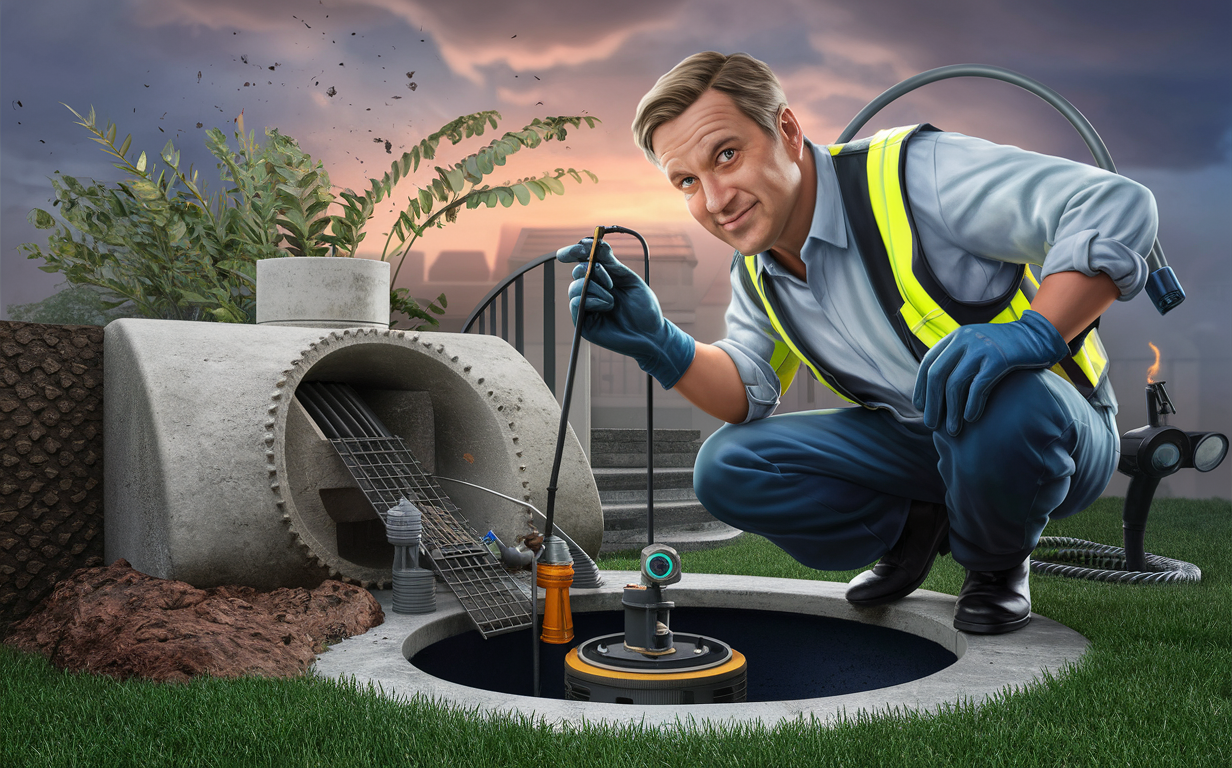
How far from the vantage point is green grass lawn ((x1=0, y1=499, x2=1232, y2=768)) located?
4.83 ft

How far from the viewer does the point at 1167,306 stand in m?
1.99

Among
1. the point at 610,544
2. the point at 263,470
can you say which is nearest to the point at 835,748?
the point at 263,470

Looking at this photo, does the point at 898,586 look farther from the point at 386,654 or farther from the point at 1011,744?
the point at 386,654

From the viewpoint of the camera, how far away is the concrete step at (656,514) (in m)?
5.45

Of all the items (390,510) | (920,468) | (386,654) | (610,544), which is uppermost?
(920,468)

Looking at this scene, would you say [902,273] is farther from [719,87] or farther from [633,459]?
[633,459]

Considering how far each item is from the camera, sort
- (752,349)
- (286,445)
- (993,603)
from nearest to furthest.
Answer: (993,603), (752,349), (286,445)

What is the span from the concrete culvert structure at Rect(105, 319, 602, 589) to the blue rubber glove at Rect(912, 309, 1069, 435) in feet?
5.74

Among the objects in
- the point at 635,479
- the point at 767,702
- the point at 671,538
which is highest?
the point at 767,702

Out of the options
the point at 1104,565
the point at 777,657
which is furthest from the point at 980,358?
the point at 1104,565

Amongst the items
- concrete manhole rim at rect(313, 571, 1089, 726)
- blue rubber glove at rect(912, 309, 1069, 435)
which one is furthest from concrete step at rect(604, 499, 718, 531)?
blue rubber glove at rect(912, 309, 1069, 435)

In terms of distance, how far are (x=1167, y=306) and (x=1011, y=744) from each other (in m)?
1.05

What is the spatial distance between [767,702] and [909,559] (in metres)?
1.09

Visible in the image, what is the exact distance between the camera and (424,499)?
3098mm
